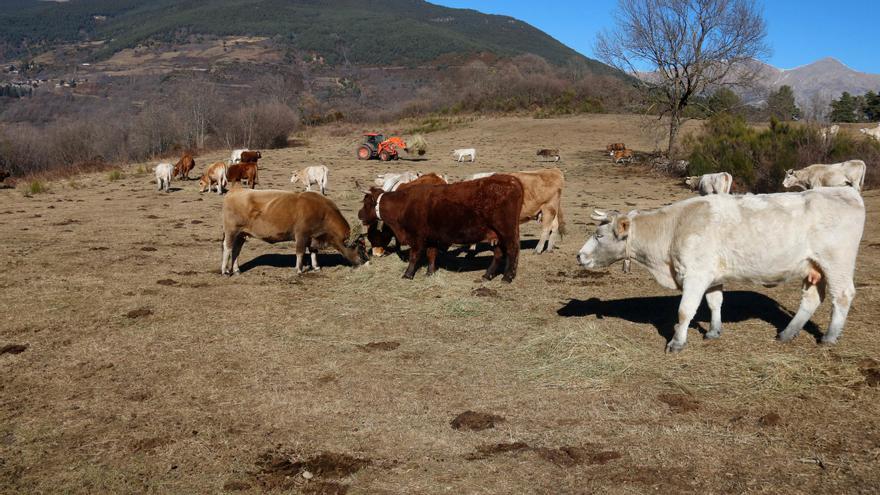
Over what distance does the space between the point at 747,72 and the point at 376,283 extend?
79.5 ft

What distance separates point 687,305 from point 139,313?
669 cm

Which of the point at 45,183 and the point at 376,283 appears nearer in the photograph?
the point at 376,283

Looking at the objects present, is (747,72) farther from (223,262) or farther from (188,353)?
(188,353)

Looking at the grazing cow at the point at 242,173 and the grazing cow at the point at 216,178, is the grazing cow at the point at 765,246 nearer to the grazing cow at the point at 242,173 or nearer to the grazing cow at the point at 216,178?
the grazing cow at the point at 242,173

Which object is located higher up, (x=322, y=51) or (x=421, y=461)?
(x=322, y=51)

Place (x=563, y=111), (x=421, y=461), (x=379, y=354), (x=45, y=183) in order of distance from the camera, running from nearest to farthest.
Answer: (x=421, y=461), (x=379, y=354), (x=45, y=183), (x=563, y=111)

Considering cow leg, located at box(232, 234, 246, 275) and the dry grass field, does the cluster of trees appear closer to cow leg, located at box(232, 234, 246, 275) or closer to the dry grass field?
the dry grass field

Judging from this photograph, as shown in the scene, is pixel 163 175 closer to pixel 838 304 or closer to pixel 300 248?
pixel 300 248

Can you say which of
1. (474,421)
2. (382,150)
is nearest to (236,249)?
(474,421)

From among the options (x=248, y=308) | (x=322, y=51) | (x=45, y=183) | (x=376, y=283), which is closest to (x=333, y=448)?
(x=248, y=308)

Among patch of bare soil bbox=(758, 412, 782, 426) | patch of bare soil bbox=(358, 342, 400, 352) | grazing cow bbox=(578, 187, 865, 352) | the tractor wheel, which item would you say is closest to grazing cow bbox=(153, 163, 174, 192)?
A: the tractor wheel

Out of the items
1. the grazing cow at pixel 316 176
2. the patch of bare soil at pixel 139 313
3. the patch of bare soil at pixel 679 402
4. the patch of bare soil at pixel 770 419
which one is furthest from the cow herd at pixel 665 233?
the grazing cow at pixel 316 176

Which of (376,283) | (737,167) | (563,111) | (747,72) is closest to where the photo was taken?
(376,283)

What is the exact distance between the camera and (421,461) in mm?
4832
